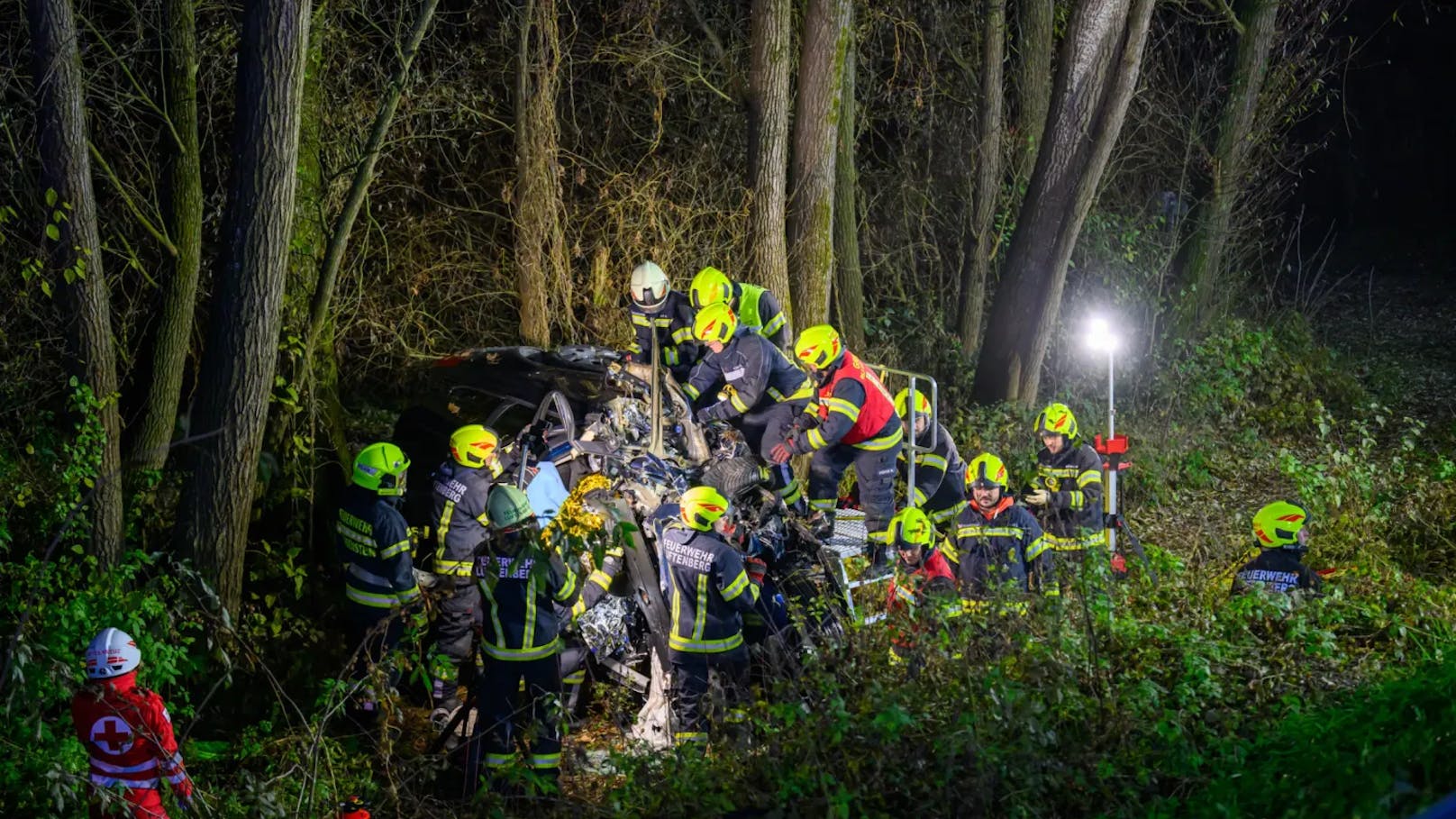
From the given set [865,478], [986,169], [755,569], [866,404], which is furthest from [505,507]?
[986,169]

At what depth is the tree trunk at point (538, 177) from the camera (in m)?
12.1

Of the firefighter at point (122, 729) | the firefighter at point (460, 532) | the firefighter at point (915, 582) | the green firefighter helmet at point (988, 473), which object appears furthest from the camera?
the green firefighter helmet at point (988, 473)

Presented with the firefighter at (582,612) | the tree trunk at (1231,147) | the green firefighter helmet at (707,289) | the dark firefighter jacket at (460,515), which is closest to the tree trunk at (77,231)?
the dark firefighter jacket at (460,515)

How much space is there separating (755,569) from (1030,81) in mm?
9654

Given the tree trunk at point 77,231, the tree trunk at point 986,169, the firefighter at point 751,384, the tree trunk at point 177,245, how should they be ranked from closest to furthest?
the tree trunk at point 77,231, the tree trunk at point 177,245, the firefighter at point 751,384, the tree trunk at point 986,169

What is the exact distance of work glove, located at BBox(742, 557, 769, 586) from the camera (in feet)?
24.8

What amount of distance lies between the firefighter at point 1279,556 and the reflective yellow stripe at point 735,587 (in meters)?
2.78

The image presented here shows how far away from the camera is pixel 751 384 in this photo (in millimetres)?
9188

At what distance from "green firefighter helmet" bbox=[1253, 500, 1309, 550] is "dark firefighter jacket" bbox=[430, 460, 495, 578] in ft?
15.1

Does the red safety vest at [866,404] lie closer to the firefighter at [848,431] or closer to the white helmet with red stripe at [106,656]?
the firefighter at [848,431]

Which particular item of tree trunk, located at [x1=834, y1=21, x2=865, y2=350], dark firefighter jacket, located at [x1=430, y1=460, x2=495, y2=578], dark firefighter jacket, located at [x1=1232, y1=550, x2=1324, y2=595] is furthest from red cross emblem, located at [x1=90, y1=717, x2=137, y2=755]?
tree trunk, located at [x1=834, y1=21, x2=865, y2=350]

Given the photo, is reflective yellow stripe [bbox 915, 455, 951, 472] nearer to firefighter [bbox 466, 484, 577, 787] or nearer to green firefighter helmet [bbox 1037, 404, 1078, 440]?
green firefighter helmet [bbox 1037, 404, 1078, 440]

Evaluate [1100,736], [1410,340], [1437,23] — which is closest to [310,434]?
[1100,736]

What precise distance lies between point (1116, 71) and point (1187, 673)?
7976 mm
